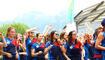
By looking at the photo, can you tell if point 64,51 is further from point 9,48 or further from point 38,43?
point 9,48

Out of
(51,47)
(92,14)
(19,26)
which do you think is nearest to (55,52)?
(51,47)

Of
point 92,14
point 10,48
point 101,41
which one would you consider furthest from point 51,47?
point 92,14

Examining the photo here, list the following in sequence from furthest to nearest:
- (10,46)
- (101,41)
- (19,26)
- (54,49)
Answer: (19,26) → (54,49) → (10,46) → (101,41)

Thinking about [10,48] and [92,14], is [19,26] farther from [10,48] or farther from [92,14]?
[10,48]

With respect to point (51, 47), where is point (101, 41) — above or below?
above

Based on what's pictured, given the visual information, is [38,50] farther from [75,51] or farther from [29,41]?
[75,51]

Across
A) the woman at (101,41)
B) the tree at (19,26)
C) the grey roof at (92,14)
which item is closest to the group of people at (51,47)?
the woman at (101,41)

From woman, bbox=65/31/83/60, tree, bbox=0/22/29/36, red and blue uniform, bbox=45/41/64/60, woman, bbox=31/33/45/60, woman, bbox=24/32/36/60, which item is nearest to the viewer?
woman, bbox=65/31/83/60

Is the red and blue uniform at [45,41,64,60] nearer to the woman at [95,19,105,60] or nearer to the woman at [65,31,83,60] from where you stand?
the woman at [65,31,83,60]

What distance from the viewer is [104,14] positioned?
29.8 meters

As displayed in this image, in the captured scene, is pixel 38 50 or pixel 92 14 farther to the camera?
pixel 92 14

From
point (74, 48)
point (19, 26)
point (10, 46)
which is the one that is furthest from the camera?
point (19, 26)

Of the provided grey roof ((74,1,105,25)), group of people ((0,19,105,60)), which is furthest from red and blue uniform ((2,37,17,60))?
grey roof ((74,1,105,25))

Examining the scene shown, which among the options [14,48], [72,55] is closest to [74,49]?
[72,55]
